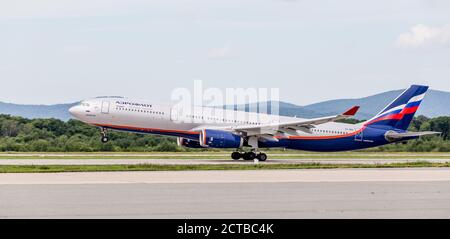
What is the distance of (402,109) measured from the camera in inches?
2077

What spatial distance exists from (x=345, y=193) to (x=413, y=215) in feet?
17.7

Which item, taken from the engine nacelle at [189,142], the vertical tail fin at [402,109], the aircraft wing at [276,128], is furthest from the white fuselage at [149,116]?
the vertical tail fin at [402,109]

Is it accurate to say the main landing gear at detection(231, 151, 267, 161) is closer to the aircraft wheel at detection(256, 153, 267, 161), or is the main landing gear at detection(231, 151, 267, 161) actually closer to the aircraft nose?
the aircraft wheel at detection(256, 153, 267, 161)

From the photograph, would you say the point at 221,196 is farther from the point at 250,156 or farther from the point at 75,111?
the point at 75,111

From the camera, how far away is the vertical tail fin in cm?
5269

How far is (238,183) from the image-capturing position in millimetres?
25922

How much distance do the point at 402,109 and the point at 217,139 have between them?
13710mm

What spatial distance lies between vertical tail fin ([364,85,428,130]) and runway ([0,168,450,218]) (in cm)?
2269

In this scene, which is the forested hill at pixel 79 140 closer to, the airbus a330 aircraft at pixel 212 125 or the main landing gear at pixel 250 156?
the airbus a330 aircraft at pixel 212 125

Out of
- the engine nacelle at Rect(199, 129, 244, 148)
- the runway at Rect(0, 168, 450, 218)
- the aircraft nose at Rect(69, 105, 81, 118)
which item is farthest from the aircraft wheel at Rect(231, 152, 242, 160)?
the runway at Rect(0, 168, 450, 218)

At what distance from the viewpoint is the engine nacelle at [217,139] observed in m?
46.1

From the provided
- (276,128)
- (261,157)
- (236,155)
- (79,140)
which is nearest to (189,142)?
(236,155)
